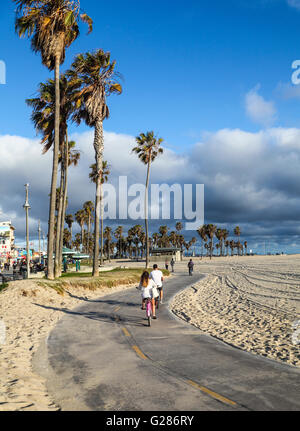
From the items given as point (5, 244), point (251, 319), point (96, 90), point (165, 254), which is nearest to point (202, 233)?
point (165, 254)

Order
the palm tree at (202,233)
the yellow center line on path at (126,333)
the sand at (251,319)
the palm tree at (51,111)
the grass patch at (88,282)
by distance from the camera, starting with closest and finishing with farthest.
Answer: the sand at (251,319), the yellow center line on path at (126,333), the grass patch at (88,282), the palm tree at (51,111), the palm tree at (202,233)

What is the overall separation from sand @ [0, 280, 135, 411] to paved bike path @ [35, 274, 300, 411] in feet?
1.18

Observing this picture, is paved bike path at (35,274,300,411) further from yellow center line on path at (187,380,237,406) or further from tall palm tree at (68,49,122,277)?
tall palm tree at (68,49,122,277)

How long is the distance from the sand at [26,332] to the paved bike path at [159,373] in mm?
359

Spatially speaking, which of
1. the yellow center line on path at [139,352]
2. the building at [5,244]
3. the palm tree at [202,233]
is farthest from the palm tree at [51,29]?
the palm tree at [202,233]

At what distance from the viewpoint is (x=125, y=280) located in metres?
31.0

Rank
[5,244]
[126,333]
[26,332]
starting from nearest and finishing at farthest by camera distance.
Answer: [126,333]
[26,332]
[5,244]

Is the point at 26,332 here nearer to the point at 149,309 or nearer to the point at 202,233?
the point at 149,309

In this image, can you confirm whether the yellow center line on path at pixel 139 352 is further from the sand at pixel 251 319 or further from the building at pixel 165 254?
the building at pixel 165 254

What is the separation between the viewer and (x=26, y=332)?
1176 centimetres

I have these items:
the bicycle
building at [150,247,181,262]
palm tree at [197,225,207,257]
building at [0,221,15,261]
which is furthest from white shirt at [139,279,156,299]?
palm tree at [197,225,207,257]

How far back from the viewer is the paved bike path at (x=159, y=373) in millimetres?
5562

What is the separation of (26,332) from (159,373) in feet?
20.8

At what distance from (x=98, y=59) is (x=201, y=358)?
91.8 ft
